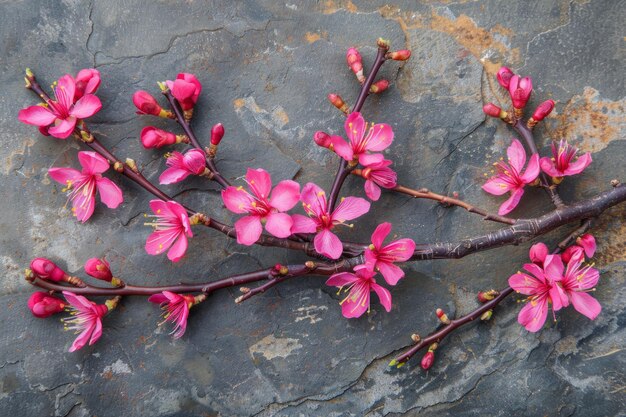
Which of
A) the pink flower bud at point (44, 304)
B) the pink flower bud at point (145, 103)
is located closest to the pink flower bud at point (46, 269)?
the pink flower bud at point (44, 304)

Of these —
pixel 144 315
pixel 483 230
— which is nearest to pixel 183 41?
pixel 144 315

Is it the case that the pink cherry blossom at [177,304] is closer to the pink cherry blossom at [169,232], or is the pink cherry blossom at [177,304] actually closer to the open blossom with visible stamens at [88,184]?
the pink cherry blossom at [169,232]

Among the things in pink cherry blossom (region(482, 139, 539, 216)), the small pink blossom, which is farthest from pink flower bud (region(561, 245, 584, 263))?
the small pink blossom

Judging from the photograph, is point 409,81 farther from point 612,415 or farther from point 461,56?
point 612,415

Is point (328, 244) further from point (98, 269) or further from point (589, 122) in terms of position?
point (589, 122)

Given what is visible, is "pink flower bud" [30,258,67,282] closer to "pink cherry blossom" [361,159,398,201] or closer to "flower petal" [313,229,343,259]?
"flower petal" [313,229,343,259]

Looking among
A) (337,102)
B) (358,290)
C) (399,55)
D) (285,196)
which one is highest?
(399,55)

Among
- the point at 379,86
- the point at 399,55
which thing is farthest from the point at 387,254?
the point at 399,55
